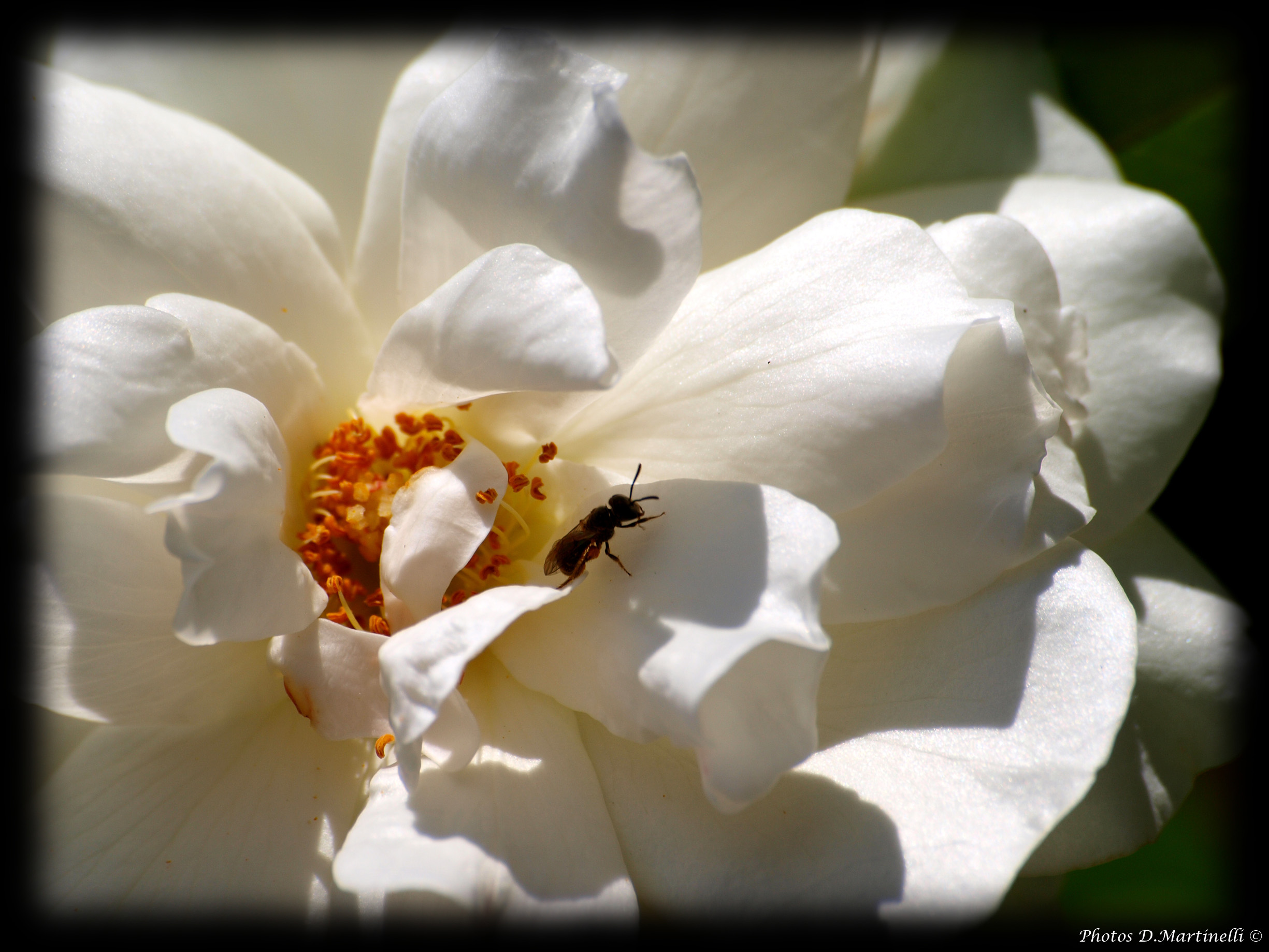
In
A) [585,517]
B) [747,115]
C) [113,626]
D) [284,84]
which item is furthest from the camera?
[284,84]

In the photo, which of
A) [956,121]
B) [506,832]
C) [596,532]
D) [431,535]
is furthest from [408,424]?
[956,121]

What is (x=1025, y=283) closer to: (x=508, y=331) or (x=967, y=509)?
(x=967, y=509)

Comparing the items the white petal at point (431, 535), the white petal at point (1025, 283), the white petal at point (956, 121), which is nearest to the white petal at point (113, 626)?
the white petal at point (431, 535)

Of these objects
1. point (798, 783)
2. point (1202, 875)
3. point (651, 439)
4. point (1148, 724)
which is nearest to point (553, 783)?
point (798, 783)

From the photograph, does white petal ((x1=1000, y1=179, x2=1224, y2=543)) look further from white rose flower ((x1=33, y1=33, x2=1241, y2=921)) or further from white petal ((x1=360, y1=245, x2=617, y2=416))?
white petal ((x1=360, y1=245, x2=617, y2=416))

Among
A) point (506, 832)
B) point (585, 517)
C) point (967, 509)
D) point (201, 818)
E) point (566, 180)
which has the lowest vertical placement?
point (201, 818)

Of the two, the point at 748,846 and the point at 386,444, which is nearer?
the point at 748,846

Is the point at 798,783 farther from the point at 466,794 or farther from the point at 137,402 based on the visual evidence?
the point at 137,402
